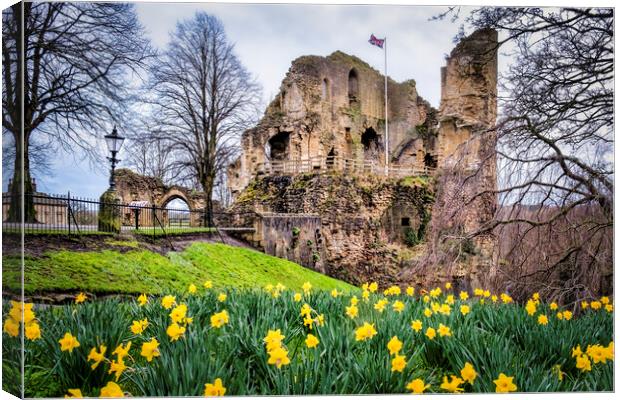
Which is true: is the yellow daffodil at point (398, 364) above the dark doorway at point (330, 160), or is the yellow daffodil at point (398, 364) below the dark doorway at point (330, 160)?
below

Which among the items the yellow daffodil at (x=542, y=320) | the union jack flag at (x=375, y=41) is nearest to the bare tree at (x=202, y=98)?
the union jack flag at (x=375, y=41)

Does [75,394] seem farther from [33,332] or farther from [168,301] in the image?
[168,301]

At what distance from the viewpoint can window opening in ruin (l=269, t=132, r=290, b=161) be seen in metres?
7.37

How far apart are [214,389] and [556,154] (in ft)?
12.9

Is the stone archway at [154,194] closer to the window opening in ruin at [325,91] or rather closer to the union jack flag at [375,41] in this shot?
the union jack flag at [375,41]

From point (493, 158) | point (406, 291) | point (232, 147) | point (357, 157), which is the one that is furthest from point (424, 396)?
point (357, 157)

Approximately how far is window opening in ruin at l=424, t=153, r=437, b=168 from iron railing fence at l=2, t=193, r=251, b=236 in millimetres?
2758

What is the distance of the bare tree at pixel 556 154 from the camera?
14.3ft

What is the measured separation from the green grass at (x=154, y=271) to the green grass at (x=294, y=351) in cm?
30

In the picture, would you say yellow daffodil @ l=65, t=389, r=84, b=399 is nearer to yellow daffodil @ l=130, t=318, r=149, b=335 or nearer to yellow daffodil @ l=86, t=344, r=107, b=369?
yellow daffodil @ l=86, t=344, r=107, b=369

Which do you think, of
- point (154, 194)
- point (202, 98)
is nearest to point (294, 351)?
point (154, 194)

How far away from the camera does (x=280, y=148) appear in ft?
26.6

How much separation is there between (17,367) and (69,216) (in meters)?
1.30

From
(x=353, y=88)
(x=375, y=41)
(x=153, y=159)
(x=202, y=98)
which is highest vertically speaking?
(x=353, y=88)
